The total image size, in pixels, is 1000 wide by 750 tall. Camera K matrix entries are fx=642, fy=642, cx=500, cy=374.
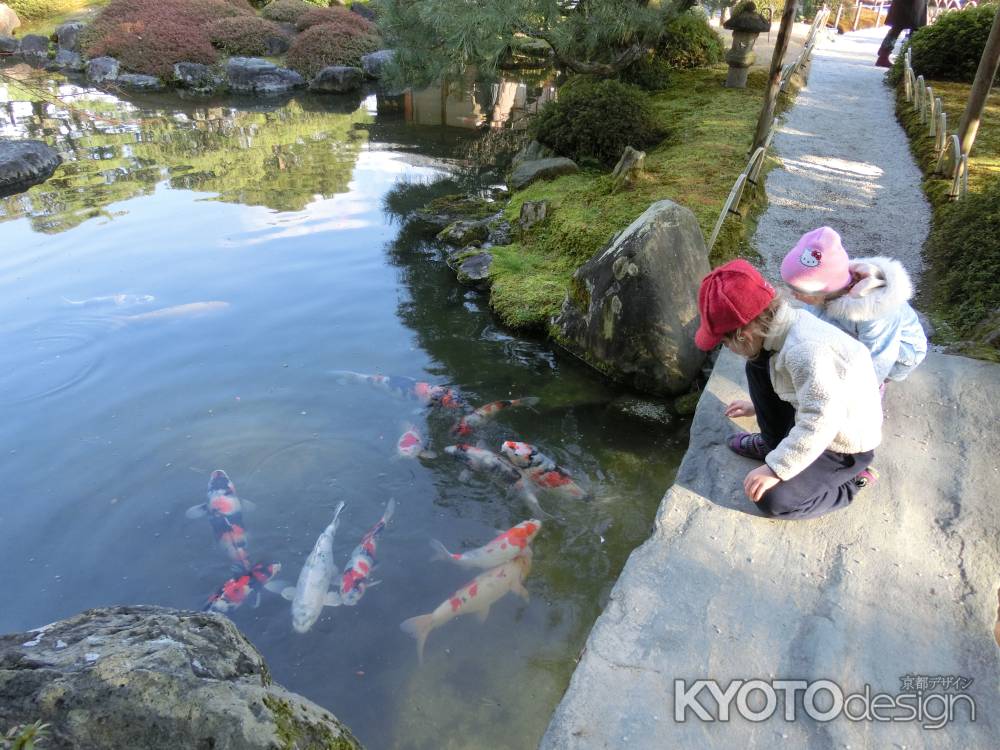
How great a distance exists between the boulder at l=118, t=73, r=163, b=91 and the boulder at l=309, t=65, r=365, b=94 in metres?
5.35

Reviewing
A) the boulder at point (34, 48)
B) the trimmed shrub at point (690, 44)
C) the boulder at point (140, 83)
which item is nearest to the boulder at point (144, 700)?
the trimmed shrub at point (690, 44)

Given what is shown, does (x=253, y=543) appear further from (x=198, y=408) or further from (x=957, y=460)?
(x=957, y=460)

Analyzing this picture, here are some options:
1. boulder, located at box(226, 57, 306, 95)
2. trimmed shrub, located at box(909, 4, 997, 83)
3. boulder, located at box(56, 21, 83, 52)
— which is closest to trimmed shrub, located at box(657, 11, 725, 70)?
trimmed shrub, located at box(909, 4, 997, 83)

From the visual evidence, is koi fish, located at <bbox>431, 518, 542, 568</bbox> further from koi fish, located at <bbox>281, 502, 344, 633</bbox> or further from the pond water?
koi fish, located at <bbox>281, 502, 344, 633</bbox>

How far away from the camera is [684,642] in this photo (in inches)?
113

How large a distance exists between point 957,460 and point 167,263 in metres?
9.60

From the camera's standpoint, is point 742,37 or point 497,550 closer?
point 497,550

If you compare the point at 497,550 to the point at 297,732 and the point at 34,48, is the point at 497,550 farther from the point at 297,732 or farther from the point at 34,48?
the point at 34,48

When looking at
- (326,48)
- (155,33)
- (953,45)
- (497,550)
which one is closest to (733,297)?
(497,550)

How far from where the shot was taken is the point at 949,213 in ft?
25.4

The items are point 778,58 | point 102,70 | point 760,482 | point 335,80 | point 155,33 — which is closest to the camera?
point 760,482

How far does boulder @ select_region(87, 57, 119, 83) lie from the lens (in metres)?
23.0

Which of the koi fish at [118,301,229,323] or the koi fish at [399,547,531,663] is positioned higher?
the koi fish at [118,301,229,323]
